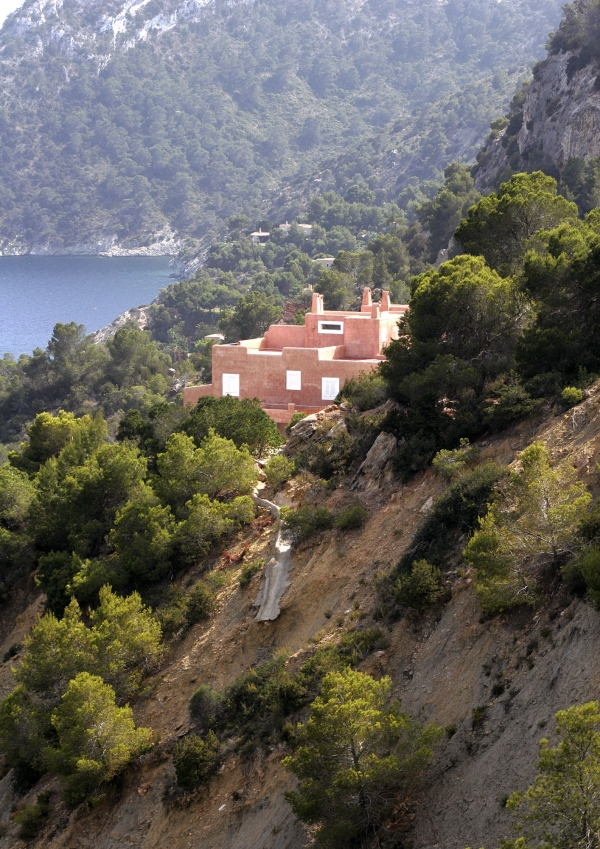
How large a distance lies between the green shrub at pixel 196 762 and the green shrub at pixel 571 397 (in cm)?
806

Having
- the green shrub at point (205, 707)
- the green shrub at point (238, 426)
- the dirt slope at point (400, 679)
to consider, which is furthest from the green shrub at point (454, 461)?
the green shrub at point (238, 426)

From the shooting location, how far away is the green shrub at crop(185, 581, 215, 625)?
22.2 meters

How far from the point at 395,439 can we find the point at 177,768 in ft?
26.4

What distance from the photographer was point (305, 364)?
33.8 meters

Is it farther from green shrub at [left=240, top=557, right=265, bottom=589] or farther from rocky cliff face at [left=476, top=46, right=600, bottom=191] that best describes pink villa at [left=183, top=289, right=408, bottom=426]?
rocky cliff face at [left=476, top=46, right=600, bottom=191]

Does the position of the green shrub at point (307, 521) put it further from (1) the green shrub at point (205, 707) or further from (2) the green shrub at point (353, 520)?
(1) the green shrub at point (205, 707)

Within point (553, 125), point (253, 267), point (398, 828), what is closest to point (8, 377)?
point (553, 125)

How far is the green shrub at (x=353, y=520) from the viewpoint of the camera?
21.4 m

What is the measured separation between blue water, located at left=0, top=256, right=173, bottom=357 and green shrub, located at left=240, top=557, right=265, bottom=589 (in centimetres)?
Answer: 9425

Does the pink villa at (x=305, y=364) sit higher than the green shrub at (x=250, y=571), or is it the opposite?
the pink villa at (x=305, y=364)

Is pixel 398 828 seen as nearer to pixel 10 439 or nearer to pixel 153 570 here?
pixel 153 570

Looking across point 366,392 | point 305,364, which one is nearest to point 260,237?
point 305,364

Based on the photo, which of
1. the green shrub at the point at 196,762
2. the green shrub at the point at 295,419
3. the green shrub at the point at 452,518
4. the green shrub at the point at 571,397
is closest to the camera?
the green shrub at the point at 452,518

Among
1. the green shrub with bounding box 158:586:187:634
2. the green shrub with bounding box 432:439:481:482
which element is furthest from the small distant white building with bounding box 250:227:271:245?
the green shrub with bounding box 432:439:481:482
